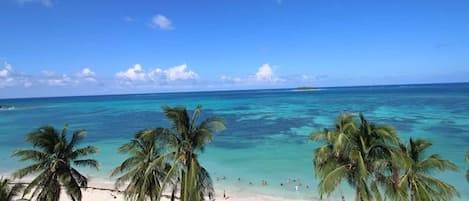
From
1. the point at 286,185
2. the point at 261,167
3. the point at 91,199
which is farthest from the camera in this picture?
the point at 261,167

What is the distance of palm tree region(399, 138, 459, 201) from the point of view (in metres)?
12.3

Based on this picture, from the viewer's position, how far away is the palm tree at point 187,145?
517 inches

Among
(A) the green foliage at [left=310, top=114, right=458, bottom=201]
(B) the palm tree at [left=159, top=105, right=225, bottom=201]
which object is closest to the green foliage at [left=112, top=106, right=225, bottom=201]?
(B) the palm tree at [left=159, top=105, right=225, bottom=201]

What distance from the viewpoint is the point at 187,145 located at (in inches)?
527

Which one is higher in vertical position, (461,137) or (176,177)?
(176,177)

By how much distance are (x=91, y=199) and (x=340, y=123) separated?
18.9 meters

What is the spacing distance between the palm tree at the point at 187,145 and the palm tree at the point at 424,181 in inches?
286

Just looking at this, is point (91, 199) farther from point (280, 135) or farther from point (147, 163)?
point (280, 135)

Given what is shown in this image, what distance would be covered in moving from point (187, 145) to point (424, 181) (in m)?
9.16

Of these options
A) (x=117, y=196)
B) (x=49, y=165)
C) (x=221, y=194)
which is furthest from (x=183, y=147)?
(x=117, y=196)

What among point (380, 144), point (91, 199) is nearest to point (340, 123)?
point (380, 144)

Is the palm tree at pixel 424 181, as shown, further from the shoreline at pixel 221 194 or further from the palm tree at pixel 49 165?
the palm tree at pixel 49 165

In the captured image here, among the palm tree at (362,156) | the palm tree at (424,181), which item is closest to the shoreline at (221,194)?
the palm tree at (362,156)

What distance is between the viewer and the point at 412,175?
1277 cm
